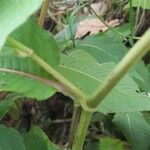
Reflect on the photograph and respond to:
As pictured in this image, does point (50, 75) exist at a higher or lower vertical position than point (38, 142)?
higher

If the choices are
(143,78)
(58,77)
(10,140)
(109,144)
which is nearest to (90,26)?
(143,78)

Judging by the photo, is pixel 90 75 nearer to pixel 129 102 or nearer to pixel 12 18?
pixel 129 102

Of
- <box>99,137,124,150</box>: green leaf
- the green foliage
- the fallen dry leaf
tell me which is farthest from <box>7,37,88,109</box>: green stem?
the fallen dry leaf

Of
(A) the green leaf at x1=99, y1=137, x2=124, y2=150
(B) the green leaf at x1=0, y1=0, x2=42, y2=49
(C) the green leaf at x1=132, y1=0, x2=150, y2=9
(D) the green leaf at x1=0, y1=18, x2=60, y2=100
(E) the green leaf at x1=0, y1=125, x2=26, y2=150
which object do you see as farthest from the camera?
(C) the green leaf at x1=132, y1=0, x2=150, y2=9

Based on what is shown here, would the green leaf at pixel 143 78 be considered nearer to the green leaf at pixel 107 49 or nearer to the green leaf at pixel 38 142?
the green leaf at pixel 107 49

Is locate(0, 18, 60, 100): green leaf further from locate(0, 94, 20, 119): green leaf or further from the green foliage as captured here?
locate(0, 94, 20, 119): green leaf

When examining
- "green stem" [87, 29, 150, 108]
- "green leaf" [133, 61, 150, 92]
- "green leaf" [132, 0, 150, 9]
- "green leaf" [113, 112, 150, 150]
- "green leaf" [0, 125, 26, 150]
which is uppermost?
"green stem" [87, 29, 150, 108]

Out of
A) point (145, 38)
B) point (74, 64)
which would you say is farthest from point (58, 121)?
point (145, 38)

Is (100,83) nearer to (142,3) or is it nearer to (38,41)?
(38,41)
